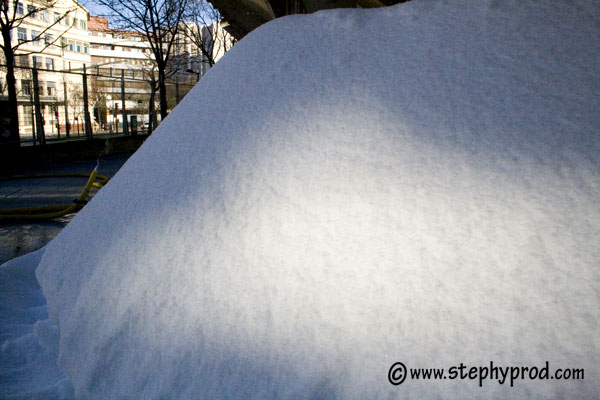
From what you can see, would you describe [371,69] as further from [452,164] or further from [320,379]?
[320,379]

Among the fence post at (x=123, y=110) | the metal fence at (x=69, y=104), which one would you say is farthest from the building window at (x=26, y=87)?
the fence post at (x=123, y=110)

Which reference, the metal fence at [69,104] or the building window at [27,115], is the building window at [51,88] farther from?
the building window at [27,115]

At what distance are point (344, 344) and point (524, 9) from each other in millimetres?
1060

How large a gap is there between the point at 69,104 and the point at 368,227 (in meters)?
11.2

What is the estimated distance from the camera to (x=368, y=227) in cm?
103

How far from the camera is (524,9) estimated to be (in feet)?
4.06

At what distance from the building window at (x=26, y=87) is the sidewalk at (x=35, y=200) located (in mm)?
1495

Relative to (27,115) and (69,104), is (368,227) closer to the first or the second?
(27,115)

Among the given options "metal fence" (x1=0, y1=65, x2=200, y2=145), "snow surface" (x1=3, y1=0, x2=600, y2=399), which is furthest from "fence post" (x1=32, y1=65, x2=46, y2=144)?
"snow surface" (x1=3, y1=0, x2=600, y2=399)

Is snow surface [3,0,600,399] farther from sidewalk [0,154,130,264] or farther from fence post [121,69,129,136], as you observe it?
fence post [121,69,129,136]

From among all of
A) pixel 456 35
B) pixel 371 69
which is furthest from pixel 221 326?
pixel 456 35

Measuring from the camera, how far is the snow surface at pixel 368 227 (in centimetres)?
89

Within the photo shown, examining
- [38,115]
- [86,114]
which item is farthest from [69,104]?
[38,115]

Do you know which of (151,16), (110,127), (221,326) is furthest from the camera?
(151,16)
